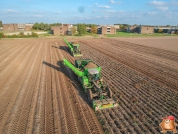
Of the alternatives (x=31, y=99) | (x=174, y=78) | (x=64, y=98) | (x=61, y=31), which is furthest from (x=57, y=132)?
(x=61, y=31)

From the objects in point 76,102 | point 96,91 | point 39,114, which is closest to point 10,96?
point 39,114

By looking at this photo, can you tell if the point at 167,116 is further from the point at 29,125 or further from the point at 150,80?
the point at 29,125

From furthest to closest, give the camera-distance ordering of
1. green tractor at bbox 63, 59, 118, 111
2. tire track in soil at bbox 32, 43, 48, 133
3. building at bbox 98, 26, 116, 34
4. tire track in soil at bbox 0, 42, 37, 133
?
building at bbox 98, 26, 116, 34 < green tractor at bbox 63, 59, 118, 111 < tire track in soil at bbox 0, 42, 37, 133 < tire track in soil at bbox 32, 43, 48, 133

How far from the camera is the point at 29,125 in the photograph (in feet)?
21.9

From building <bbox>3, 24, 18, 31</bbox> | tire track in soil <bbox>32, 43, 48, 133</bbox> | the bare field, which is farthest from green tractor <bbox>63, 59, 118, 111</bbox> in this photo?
building <bbox>3, 24, 18, 31</bbox>

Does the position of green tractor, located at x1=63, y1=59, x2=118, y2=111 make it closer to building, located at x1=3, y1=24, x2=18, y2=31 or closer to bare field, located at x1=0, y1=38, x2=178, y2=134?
bare field, located at x1=0, y1=38, x2=178, y2=134

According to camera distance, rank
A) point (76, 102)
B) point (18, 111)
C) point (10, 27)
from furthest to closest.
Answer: point (10, 27) < point (76, 102) < point (18, 111)

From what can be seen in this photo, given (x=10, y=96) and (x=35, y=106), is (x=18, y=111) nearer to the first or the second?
(x=35, y=106)

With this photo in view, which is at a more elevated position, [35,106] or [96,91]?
[96,91]

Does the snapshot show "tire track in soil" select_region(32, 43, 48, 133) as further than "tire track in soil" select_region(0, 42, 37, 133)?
No

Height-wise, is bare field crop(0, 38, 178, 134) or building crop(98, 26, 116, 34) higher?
building crop(98, 26, 116, 34)

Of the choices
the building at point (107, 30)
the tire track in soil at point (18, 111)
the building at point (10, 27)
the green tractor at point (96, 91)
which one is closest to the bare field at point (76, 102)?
the tire track in soil at point (18, 111)

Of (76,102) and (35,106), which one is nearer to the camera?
(35,106)

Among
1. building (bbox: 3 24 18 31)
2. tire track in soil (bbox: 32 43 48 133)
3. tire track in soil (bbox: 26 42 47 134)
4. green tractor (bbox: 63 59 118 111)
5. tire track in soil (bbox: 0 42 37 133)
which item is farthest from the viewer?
building (bbox: 3 24 18 31)
